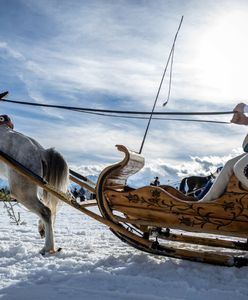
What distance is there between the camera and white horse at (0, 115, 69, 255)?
5270 millimetres

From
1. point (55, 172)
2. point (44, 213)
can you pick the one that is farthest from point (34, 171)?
point (44, 213)

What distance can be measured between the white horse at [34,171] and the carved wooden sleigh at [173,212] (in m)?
1.03

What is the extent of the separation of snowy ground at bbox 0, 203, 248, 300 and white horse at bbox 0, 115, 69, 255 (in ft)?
1.60

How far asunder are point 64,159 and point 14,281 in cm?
230

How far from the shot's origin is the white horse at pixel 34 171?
527 centimetres

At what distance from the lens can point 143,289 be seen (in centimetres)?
349

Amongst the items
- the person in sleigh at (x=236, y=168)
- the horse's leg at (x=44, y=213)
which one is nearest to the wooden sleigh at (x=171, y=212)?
the person in sleigh at (x=236, y=168)

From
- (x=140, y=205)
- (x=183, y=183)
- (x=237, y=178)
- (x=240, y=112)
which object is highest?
(x=240, y=112)

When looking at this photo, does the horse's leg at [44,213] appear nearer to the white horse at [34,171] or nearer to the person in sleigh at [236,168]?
the white horse at [34,171]

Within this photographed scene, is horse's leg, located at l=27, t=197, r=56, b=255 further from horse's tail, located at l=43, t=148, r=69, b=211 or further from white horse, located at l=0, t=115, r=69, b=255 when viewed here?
horse's tail, located at l=43, t=148, r=69, b=211

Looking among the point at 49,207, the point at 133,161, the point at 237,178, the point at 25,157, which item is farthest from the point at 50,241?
the point at 237,178

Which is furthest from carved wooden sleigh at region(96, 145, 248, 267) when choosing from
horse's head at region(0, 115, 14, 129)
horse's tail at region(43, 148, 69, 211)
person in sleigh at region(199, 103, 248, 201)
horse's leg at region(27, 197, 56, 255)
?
horse's head at region(0, 115, 14, 129)

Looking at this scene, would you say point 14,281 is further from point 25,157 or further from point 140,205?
point 25,157

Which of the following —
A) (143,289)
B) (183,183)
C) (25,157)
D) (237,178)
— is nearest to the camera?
(143,289)
